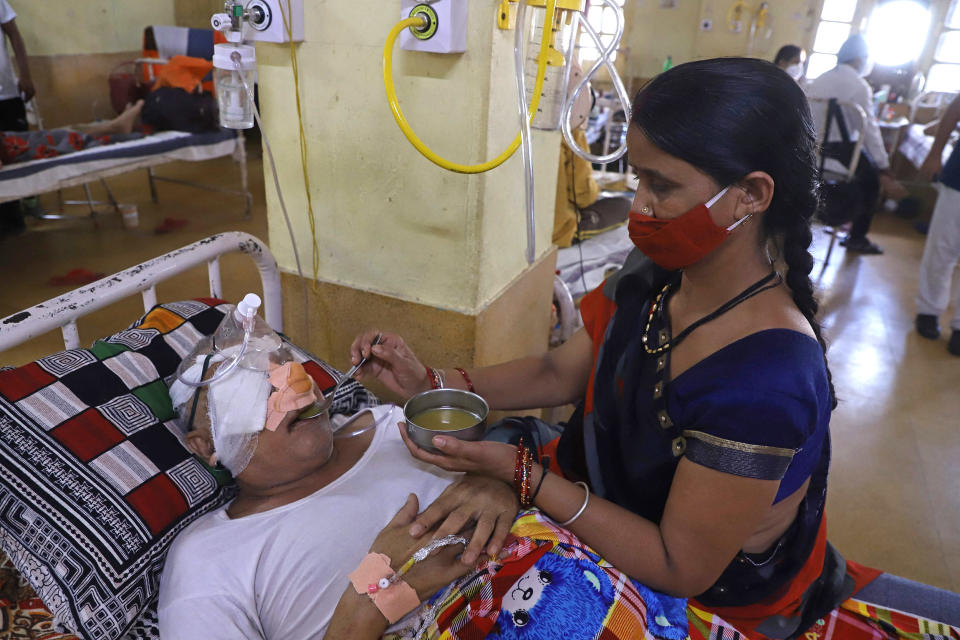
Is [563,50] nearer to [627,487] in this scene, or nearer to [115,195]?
[627,487]

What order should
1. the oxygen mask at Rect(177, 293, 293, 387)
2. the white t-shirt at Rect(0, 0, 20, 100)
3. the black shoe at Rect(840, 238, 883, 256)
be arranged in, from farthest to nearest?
the black shoe at Rect(840, 238, 883, 256), the white t-shirt at Rect(0, 0, 20, 100), the oxygen mask at Rect(177, 293, 293, 387)

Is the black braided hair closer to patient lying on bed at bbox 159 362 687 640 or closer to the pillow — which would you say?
patient lying on bed at bbox 159 362 687 640

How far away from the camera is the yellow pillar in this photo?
5.02ft

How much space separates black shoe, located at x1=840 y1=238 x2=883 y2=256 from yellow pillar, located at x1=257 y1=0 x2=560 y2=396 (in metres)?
4.56

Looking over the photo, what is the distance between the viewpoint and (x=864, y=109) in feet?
15.7

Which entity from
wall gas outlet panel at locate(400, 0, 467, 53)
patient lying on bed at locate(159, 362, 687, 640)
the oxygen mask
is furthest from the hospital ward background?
patient lying on bed at locate(159, 362, 687, 640)

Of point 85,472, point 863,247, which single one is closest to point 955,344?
point 863,247

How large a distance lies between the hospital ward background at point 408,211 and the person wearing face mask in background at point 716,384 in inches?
3.6

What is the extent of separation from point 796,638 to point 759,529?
0.87ft

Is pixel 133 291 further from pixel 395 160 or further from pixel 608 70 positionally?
pixel 608 70

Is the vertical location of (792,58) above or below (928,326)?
above

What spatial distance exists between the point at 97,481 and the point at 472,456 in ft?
2.20

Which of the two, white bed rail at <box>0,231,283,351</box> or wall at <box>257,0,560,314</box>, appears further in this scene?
wall at <box>257,0,560,314</box>

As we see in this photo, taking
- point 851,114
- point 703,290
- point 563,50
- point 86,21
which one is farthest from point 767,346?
point 86,21
